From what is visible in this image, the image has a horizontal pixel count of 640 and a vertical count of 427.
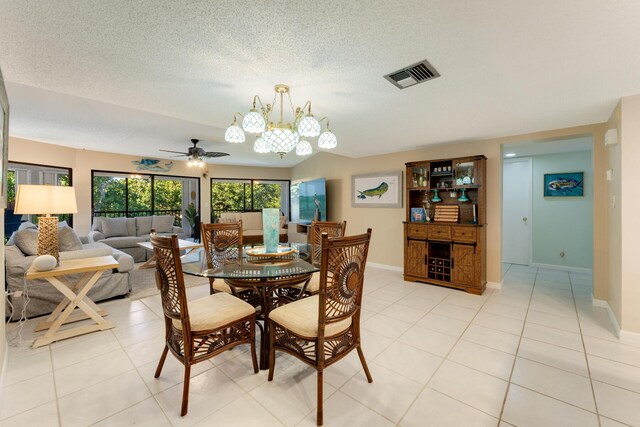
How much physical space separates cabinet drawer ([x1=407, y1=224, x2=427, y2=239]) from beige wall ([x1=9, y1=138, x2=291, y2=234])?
5.64 m

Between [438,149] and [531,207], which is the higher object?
[438,149]

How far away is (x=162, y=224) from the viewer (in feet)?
21.1

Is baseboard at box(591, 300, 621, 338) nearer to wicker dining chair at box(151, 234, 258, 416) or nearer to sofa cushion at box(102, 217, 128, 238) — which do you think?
wicker dining chair at box(151, 234, 258, 416)

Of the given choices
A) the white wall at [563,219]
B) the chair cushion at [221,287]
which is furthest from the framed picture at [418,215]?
the chair cushion at [221,287]

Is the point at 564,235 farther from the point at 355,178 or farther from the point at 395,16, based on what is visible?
the point at 395,16

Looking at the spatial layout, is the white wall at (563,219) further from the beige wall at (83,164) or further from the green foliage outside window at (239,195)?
the beige wall at (83,164)

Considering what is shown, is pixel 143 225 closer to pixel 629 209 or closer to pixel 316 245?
pixel 316 245

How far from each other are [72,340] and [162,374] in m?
1.19

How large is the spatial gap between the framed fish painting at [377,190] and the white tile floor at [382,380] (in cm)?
257

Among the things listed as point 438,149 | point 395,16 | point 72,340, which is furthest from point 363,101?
point 72,340

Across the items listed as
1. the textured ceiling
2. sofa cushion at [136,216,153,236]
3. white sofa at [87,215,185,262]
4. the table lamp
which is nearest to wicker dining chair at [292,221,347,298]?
the textured ceiling

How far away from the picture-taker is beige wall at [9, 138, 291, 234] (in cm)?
499

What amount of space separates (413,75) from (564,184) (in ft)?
15.6

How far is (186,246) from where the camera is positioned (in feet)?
14.9
